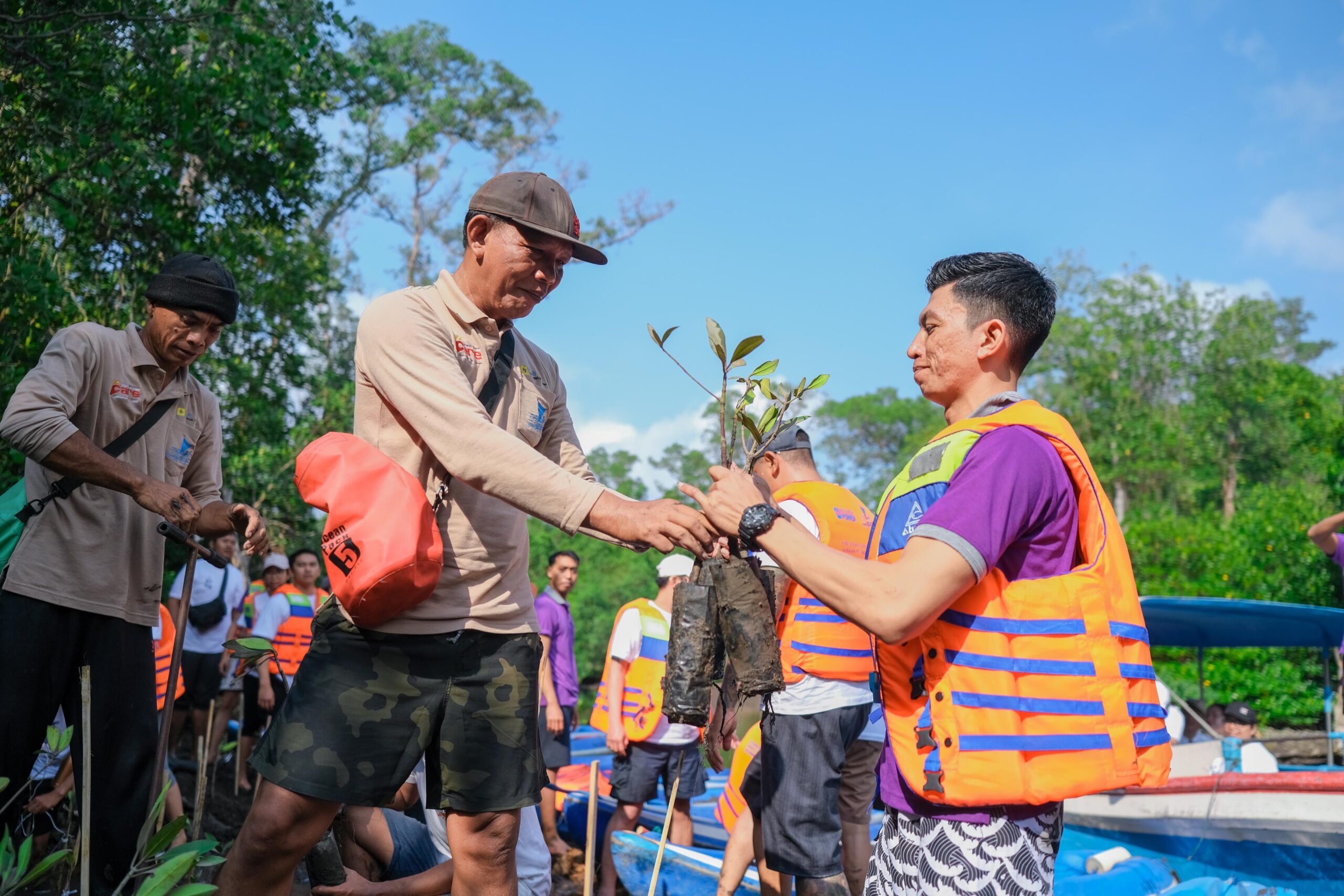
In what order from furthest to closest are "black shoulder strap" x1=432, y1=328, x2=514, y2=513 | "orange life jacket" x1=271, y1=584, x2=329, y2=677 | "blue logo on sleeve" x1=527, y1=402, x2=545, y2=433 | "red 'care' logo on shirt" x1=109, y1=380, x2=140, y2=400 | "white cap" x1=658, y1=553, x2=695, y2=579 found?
"orange life jacket" x1=271, y1=584, x2=329, y2=677 < "white cap" x1=658, y1=553, x2=695, y2=579 < "red 'care' logo on shirt" x1=109, y1=380, x2=140, y2=400 < "blue logo on sleeve" x1=527, y1=402, x2=545, y2=433 < "black shoulder strap" x1=432, y1=328, x2=514, y2=513

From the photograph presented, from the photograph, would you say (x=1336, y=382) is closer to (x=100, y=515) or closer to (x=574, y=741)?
(x=574, y=741)

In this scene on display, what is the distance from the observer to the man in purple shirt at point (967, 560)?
6.92ft

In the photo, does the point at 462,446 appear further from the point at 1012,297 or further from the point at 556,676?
the point at 556,676

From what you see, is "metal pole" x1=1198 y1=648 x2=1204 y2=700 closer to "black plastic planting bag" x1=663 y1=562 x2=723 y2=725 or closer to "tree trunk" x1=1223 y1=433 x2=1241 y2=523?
"black plastic planting bag" x1=663 y1=562 x2=723 y2=725

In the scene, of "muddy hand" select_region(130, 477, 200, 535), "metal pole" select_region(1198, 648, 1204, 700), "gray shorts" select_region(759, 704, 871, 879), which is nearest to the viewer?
"muddy hand" select_region(130, 477, 200, 535)

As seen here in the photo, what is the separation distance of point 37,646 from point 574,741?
928 centimetres

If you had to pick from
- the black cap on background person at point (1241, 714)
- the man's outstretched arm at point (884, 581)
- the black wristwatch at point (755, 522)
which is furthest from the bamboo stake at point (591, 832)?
the black cap on background person at point (1241, 714)

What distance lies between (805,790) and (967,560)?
2.65 m

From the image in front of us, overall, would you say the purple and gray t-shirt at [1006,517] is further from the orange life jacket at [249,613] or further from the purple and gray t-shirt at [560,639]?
the orange life jacket at [249,613]

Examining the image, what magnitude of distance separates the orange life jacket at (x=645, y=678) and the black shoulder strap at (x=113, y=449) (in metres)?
3.94

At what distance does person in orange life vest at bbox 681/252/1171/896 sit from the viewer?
6.94ft

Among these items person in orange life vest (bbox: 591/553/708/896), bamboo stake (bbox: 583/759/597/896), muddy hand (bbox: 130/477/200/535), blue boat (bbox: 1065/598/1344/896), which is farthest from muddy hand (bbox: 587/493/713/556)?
person in orange life vest (bbox: 591/553/708/896)

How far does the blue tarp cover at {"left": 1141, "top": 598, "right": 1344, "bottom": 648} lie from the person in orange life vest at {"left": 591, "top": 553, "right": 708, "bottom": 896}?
5168 mm

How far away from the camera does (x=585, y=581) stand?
25.2m
